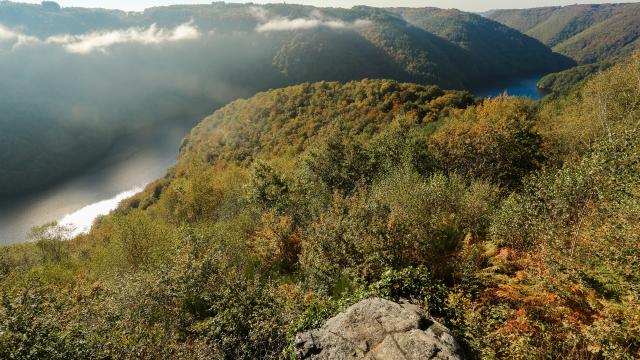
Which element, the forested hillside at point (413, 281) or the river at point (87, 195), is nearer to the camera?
the forested hillside at point (413, 281)

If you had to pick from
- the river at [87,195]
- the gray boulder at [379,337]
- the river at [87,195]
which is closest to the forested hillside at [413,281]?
the gray boulder at [379,337]

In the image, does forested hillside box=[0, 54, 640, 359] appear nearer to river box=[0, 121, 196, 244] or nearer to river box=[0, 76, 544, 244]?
river box=[0, 76, 544, 244]

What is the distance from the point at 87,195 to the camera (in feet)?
493

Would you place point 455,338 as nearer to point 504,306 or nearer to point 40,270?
point 504,306

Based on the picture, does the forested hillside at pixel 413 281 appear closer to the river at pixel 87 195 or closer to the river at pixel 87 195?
the river at pixel 87 195

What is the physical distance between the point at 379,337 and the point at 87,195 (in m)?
170

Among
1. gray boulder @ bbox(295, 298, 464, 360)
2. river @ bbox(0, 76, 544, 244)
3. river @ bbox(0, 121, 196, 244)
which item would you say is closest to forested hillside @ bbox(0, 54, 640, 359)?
gray boulder @ bbox(295, 298, 464, 360)

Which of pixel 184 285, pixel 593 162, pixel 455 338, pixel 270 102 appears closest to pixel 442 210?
pixel 593 162

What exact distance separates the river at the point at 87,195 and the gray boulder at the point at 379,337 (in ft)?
409

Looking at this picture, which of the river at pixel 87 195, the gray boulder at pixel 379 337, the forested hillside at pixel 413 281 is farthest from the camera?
the river at pixel 87 195

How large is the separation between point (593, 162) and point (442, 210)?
26.5 ft

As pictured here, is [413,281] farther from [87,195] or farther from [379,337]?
[87,195]

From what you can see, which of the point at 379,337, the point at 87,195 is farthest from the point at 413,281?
the point at 87,195

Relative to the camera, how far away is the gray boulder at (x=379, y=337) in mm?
11711
